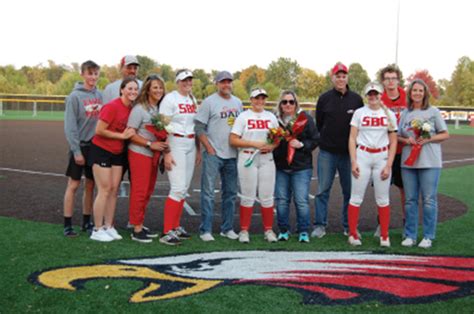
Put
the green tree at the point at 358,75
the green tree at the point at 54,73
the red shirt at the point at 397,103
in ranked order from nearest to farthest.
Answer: the red shirt at the point at 397,103, the green tree at the point at 358,75, the green tree at the point at 54,73

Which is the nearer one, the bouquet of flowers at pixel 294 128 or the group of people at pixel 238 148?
the group of people at pixel 238 148

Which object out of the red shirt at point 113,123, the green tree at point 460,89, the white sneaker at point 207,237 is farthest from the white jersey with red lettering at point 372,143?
the green tree at point 460,89

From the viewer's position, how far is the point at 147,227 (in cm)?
752

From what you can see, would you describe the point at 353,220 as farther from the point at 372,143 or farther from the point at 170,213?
the point at 170,213

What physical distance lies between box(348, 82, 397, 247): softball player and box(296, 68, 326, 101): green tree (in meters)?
70.2

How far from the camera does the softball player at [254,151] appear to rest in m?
6.64

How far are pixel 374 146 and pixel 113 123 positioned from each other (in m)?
3.17

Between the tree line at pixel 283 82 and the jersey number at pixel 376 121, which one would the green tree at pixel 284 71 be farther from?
the jersey number at pixel 376 121

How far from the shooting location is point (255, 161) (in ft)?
21.9

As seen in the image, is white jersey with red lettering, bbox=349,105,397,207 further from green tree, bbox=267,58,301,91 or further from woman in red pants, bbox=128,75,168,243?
green tree, bbox=267,58,301,91

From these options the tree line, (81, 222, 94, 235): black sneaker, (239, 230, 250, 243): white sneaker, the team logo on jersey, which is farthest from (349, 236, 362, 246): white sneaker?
the tree line

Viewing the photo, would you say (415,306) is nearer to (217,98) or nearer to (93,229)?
(217,98)

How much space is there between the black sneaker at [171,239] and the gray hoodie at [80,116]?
148 cm

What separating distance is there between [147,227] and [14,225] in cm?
177
